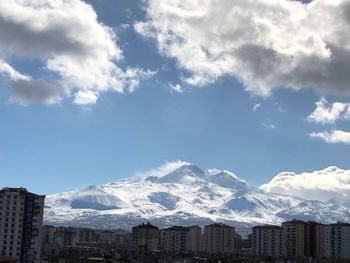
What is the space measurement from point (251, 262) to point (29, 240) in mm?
52258

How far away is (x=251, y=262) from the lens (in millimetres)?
151750

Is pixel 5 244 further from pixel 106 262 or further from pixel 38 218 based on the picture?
pixel 106 262

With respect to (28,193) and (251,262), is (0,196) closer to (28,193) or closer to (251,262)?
(28,193)

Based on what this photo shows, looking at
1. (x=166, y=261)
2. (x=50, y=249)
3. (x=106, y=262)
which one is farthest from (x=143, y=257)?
(x=106, y=262)

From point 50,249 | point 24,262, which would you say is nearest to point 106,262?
point 24,262

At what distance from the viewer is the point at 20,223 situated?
129m

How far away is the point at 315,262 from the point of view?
165 m

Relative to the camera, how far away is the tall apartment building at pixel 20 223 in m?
126

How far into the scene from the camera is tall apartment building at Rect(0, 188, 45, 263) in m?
126

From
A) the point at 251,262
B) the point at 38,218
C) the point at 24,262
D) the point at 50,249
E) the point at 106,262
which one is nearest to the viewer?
the point at 106,262

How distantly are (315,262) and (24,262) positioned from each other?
253 ft

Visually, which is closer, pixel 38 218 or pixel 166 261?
pixel 38 218

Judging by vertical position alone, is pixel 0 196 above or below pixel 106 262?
above

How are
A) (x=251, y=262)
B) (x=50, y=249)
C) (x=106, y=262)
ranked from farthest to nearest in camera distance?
(x=50, y=249) → (x=251, y=262) → (x=106, y=262)
